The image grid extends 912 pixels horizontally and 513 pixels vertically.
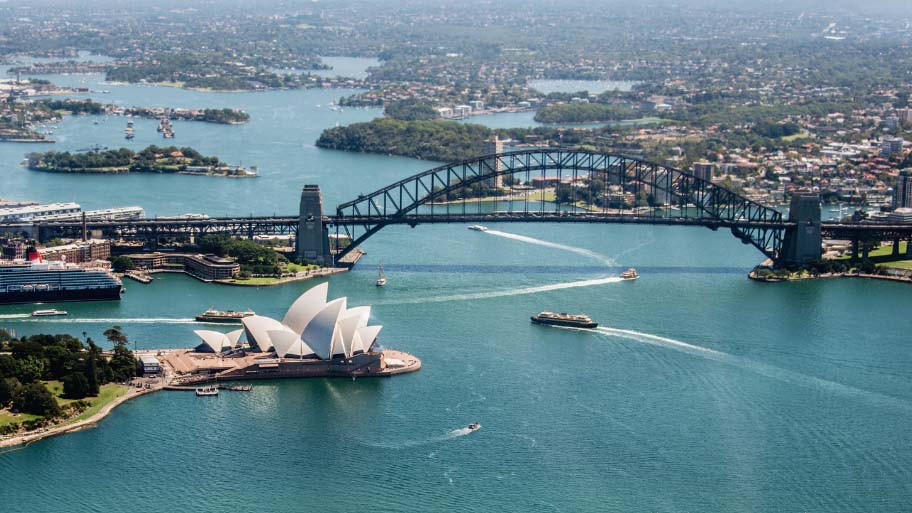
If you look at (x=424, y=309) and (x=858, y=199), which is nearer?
(x=424, y=309)

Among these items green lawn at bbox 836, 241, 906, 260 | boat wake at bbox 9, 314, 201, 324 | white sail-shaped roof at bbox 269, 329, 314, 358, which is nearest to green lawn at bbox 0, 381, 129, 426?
white sail-shaped roof at bbox 269, 329, 314, 358

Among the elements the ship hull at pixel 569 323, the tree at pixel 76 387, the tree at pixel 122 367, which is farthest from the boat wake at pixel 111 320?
the ship hull at pixel 569 323

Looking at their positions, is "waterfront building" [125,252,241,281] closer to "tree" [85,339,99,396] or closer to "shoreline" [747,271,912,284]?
"tree" [85,339,99,396]

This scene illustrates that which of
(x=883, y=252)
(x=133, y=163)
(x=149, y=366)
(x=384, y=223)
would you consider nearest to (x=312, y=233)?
(x=384, y=223)

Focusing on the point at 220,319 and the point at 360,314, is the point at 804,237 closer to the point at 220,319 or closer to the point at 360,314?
the point at 360,314

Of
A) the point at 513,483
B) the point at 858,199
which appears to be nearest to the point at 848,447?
the point at 513,483

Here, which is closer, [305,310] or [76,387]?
[76,387]

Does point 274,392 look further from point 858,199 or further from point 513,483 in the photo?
point 858,199
